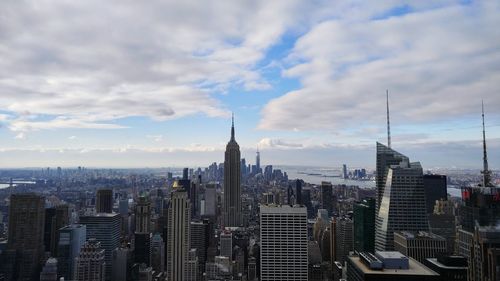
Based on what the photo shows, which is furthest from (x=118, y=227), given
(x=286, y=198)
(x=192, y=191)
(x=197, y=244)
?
(x=286, y=198)

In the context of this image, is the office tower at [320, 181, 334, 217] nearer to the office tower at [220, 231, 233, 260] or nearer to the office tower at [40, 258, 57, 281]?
the office tower at [220, 231, 233, 260]

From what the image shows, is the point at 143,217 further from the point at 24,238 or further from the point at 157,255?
the point at 24,238

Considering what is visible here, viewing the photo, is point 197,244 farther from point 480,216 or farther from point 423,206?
point 480,216

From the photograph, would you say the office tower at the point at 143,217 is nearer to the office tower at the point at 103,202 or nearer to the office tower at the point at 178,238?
the office tower at the point at 103,202

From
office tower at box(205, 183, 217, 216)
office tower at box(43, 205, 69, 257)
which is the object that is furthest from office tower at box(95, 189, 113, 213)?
office tower at box(205, 183, 217, 216)

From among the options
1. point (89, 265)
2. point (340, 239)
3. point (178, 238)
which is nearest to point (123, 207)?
point (178, 238)
